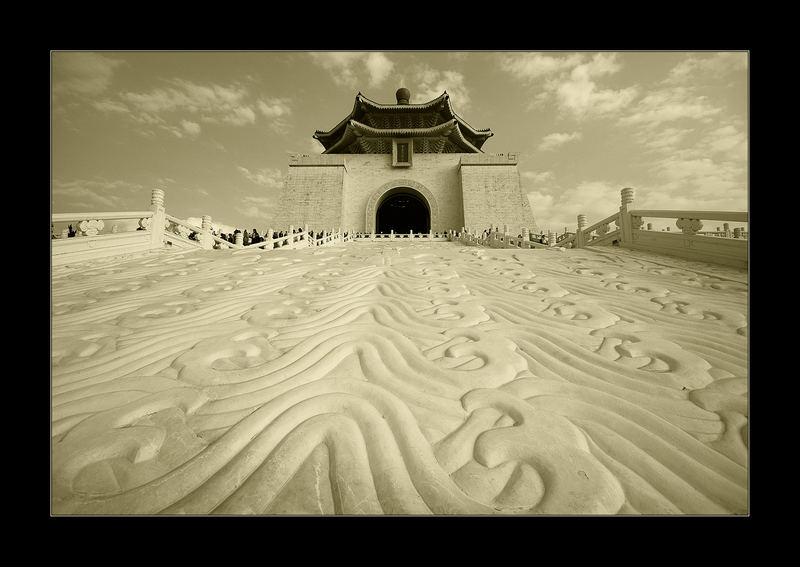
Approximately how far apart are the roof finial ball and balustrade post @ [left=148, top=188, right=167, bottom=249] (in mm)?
19146

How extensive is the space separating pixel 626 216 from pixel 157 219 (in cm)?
1169

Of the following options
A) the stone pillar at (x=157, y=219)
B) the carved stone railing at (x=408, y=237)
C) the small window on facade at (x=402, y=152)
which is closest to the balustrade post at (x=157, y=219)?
the stone pillar at (x=157, y=219)

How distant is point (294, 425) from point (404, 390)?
63cm

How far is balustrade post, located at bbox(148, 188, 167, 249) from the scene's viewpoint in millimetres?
7102

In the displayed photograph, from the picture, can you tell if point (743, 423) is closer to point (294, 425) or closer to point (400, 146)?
point (294, 425)

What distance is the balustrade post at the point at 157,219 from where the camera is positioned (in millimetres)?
7102

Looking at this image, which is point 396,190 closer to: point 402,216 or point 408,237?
point 408,237

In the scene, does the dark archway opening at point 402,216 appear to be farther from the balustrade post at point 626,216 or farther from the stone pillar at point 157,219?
the stone pillar at point 157,219

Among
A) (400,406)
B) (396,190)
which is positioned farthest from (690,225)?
(396,190)

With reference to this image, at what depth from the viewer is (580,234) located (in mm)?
9211

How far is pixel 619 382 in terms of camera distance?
1.84m

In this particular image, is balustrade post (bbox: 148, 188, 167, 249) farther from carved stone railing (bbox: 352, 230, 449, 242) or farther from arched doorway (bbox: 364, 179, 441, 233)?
arched doorway (bbox: 364, 179, 441, 233)

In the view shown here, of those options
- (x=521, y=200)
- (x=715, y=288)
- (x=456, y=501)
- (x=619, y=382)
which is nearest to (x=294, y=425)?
(x=456, y=501)

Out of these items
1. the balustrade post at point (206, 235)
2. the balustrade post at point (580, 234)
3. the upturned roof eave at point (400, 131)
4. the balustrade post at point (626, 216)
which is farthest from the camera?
the upturned roof eave at point (400, 131)
